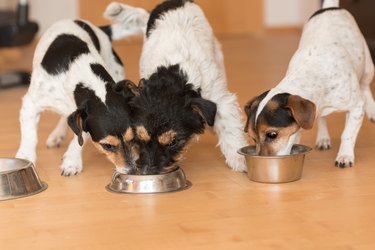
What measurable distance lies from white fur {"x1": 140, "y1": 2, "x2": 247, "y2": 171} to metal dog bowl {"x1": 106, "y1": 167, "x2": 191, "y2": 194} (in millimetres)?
538

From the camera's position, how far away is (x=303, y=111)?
377 centimetres

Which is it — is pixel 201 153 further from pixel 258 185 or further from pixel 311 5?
pixel 311 5

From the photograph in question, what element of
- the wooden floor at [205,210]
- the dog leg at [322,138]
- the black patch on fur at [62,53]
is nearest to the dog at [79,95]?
the black patch on fur at [62,53]

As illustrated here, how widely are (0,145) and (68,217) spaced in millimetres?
1844

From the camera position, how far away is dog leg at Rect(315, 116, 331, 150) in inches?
189

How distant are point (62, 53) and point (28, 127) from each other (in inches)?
19.1

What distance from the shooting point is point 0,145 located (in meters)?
5.18

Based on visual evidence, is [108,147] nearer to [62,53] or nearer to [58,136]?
[62,53]

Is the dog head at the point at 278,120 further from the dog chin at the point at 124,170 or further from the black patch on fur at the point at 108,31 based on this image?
the black patch on fur at the point at 108,31

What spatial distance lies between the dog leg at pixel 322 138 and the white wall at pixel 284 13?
23.3 feet

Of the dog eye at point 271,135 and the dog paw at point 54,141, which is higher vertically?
the dog eye at point 271,135

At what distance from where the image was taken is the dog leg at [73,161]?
4.37m

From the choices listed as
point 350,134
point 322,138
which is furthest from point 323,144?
point 350,134

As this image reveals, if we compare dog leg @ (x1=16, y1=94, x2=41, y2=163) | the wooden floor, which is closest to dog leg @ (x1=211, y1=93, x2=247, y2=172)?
the wooden floor
